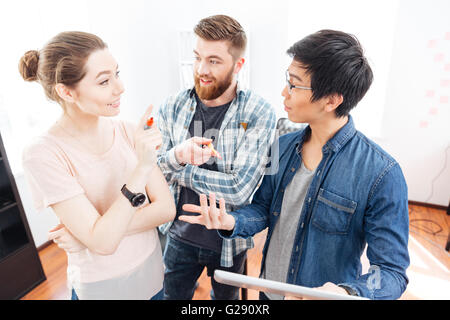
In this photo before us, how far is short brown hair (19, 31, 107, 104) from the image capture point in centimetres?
85

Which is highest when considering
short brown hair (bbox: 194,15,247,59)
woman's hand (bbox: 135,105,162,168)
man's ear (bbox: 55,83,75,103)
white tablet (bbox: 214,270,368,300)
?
short brown hair (bbox: 194,15,247,59)

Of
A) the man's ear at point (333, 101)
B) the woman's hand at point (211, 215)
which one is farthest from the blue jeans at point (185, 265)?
the man's ear at point (333, 101)

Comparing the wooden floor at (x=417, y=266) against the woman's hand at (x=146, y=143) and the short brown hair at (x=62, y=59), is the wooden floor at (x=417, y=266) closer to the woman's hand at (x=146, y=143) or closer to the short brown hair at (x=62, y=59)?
the woman's hand at (x=146, y=143)

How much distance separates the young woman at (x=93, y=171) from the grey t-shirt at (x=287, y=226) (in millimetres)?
463

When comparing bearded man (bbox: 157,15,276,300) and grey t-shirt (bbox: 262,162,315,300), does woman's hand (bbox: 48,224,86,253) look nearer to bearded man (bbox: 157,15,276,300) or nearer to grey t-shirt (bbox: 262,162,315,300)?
bearded man (bbox: 157,15,276,300)

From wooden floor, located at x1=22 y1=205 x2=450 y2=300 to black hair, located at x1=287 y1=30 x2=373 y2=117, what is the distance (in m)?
1.73

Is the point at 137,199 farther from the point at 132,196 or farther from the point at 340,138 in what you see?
the point at 340,138

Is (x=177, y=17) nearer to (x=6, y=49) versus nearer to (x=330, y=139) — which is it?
(x=6, y=49)

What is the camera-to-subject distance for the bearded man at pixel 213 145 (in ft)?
4.10

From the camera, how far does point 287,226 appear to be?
46.0 inches

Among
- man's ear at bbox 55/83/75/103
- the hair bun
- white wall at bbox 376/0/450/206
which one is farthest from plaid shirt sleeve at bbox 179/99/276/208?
white wall at bbox 376/0/450/206

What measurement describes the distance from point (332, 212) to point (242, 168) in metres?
0.42
